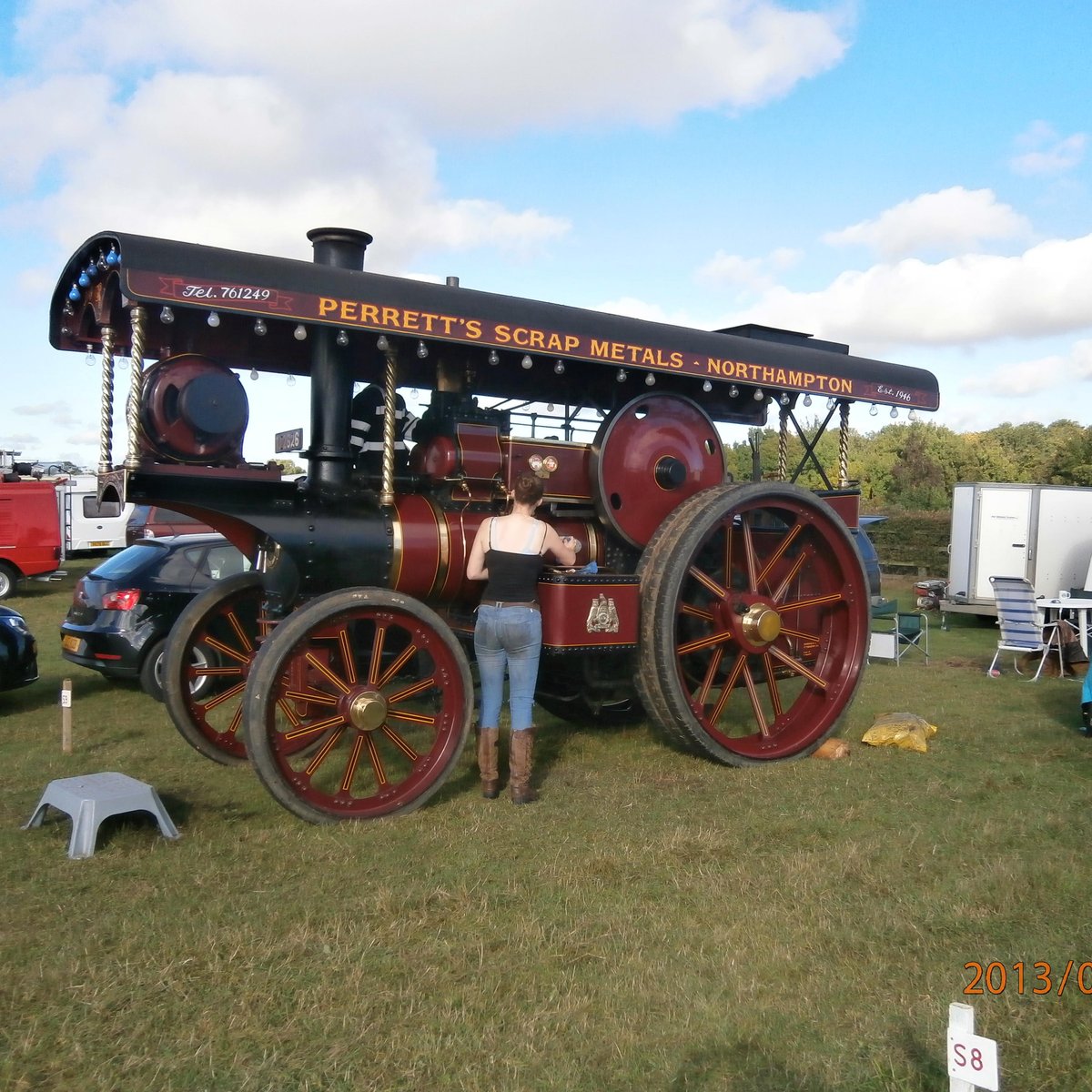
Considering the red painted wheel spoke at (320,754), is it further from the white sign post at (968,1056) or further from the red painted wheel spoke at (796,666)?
the white sign post at (968,1056)

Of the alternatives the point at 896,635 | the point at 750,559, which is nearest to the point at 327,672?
the point at 750,559

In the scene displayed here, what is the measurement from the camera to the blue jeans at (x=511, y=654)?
4777 mm

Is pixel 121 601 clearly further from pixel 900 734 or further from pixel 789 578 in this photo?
pixel 900 734

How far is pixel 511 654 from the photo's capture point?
482 centimetres

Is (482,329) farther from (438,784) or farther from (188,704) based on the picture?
(188,704)

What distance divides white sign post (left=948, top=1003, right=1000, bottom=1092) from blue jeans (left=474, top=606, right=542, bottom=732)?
289 cm

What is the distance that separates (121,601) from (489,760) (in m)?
4.38

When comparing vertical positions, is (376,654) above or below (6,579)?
above

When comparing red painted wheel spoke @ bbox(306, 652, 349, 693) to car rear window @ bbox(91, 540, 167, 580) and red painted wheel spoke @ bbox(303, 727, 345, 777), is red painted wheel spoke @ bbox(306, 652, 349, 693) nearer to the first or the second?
red painted wheel spoke @ bbox(303, 727, 345, 777)

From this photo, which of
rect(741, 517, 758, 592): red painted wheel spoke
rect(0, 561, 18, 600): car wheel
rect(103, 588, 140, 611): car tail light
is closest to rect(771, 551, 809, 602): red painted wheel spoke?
rect(741, 517, 758, 592): red painted wheel spoke

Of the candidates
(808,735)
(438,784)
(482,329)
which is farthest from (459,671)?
(808,735)

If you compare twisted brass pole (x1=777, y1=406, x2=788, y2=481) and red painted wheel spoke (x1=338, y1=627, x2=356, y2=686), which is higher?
twisted brass pole (x1=777, y1=406, x2=788, y2=481)

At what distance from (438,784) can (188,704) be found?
1.60m

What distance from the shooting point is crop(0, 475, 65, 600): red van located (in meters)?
16.1
